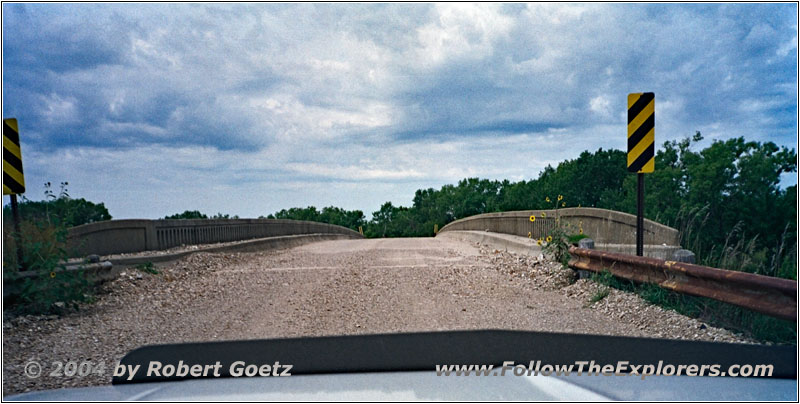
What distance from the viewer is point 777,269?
618 centimetres

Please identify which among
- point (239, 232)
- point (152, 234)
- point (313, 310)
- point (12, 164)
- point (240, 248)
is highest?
point (12, 164)

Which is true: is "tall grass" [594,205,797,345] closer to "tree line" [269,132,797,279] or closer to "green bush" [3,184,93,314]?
"tree line" [269,132,797,279]

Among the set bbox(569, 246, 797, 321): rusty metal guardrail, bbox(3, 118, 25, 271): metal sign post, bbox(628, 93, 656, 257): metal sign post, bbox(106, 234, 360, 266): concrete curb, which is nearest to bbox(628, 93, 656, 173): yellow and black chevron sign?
bbox(628, 93, 656, 257): metal sign post

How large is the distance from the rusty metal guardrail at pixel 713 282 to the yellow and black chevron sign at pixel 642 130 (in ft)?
5.07

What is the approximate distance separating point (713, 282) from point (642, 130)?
3131 millimetres

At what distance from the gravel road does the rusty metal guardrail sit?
0.34 metres

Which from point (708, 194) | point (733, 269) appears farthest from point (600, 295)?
point (708, 194)

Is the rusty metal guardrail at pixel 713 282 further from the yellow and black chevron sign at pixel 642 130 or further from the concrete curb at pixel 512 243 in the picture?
the concrete curb at pixel 512 243

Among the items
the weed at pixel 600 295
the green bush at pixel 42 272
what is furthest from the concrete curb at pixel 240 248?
the weed at pixel 600 295

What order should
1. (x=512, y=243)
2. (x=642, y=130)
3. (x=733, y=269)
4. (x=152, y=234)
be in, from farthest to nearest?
(x=512, y=243)
(x=152, y=234)
(x=642, y=130)
(x=733, y=269)

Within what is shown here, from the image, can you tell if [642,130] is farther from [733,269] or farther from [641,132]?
[733,269]

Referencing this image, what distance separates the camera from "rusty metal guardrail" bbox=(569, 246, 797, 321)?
4047 mm

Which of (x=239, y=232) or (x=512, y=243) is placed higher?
(x=239, y=232)

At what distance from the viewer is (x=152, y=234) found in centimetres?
1026
